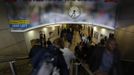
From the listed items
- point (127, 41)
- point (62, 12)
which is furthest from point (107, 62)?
point (62, 12)

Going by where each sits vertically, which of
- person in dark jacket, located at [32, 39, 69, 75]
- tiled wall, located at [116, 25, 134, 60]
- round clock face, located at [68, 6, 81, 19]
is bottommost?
tiled wall, located at [116, 25, 134, 60]

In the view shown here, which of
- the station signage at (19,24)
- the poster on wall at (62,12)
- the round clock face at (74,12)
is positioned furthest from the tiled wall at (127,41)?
the station signage at (19,24)

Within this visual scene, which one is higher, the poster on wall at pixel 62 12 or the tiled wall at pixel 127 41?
the poster on wall at pixel 62 12

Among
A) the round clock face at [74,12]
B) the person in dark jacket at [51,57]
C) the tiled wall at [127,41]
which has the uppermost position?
the round clock face at [74,12]

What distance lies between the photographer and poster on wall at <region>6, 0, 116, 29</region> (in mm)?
5230

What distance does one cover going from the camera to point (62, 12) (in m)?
5.54

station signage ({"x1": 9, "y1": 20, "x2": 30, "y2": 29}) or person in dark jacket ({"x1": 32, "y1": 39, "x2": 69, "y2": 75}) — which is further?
station signage ({"x1": 9, "y1": 20, "x2": 30, "y2": 29})

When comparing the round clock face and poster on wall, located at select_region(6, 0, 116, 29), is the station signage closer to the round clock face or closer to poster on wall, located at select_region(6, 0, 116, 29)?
poster on wall, located at select_region(6, 0, 116, 29)

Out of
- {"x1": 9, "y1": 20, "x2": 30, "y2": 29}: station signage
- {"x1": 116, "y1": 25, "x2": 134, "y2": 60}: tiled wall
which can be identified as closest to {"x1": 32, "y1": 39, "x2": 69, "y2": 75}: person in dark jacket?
{"x1": 116, "y1": 25, "x2": 134, "y2": 60}: tiled wall

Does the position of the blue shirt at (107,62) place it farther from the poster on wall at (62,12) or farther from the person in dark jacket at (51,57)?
the poster on wall at (62,12)

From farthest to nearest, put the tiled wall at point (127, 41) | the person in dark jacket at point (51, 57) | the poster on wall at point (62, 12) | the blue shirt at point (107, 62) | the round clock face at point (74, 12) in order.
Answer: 1. the round clock face at point (74, 12)
2. the poster on wall at point (62, 12)
3. the tiled wall at point (127, 41)
4. the blue shirt at point (107, 62)
5. the person in dark jacket at point (51, 57)

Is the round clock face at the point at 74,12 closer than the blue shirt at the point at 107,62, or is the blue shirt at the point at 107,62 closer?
the blue shirt at the point at 107,62

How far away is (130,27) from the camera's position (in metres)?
4.34

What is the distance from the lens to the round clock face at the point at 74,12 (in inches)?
215
